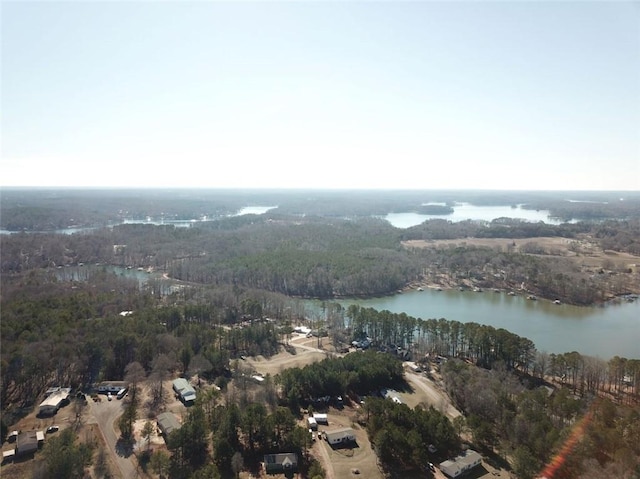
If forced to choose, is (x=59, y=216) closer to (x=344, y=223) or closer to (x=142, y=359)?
(x=344, y=223)

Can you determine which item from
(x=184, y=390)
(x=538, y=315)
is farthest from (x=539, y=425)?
(x=538, y=315)

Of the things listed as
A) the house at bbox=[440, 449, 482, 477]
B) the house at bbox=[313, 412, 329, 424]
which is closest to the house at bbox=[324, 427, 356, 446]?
the house at bbox=[313, 412, 329, 424]

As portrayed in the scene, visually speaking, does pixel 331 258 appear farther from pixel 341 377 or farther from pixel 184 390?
pixel 184 390

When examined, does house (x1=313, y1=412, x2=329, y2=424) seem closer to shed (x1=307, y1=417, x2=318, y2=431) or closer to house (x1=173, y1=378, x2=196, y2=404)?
shed (x1=307, y1=417, x2=318, y2=431)

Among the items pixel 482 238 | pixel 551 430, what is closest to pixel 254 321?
pixel 551 430

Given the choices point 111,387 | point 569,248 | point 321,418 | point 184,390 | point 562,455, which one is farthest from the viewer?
point 569,248

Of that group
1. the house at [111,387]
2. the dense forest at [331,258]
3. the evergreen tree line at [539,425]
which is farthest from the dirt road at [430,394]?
the dense forest at [331,258]
